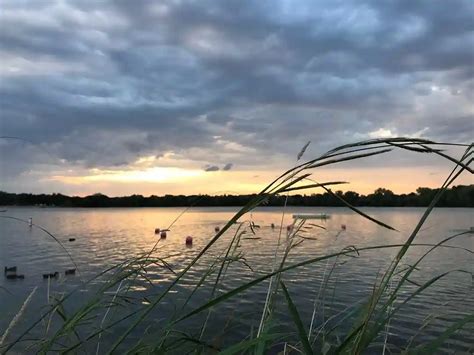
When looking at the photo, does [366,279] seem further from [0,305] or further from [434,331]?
[0,305]

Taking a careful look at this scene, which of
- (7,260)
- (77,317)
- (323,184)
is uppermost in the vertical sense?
(323,184)

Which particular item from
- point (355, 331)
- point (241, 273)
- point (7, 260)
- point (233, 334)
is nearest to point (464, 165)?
point (355, 331)

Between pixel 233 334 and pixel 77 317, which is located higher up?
pixel 77 317

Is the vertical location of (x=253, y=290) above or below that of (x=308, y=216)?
below

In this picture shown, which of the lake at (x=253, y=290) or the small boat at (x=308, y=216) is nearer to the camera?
the small boat at (x=308, y=216)

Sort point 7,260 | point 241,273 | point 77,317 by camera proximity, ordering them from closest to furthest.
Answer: point 77,317
point 241,273
point 7,260

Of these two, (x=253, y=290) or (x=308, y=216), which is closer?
(x=308, y=216)

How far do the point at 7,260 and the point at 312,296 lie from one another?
23.0m

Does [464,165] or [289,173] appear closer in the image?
[464,165]

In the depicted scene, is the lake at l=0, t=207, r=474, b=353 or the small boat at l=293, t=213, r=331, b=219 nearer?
the small boat at l=293, t=213, r=331, b=219

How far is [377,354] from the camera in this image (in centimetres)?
1012

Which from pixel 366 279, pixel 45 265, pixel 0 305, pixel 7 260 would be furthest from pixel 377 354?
pixel 7 260

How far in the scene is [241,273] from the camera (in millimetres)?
19062

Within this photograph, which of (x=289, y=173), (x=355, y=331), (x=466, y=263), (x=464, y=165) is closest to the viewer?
(x=464, y=165)
